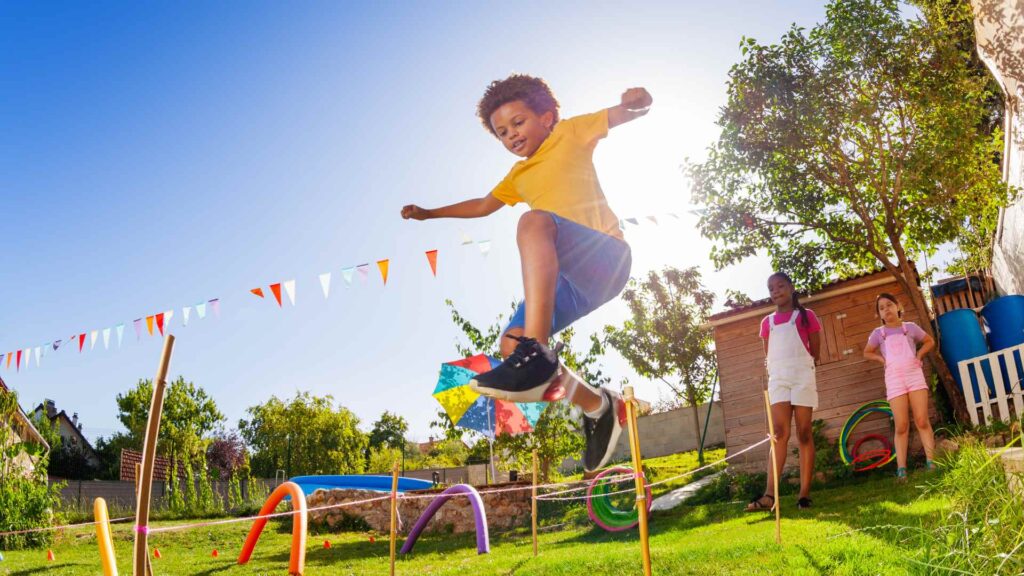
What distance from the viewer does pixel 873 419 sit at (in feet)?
31.9

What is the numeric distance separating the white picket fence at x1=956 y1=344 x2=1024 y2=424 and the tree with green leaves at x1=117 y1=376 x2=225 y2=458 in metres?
31.1

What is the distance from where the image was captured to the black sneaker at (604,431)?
2451 millimetres

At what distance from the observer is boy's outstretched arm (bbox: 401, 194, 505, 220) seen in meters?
2.89

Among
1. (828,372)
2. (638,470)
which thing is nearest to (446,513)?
(828,372)

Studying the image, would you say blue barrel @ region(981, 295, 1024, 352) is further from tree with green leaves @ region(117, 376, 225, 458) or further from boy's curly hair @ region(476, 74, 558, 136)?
tree with green leaves @ region(117, 376, 225, 458)

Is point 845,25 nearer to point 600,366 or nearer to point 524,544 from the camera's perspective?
point 524,544

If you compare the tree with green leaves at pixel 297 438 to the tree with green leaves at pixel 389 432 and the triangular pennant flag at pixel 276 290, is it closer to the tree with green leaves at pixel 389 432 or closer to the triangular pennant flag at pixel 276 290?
the tree with green leaves at pixel 389 432

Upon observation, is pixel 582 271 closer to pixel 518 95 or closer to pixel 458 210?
pixel 518 95

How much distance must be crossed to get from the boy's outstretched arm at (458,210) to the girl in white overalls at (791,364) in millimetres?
3683

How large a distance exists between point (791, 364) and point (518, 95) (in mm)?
4105

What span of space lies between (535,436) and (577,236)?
13.5m

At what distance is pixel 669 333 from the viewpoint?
19.2 meters

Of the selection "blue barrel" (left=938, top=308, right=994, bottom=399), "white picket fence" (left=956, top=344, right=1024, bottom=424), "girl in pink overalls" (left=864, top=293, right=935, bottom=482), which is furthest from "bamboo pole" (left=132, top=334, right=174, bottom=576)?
"blue barrel" (left=938, top=308, right=994, bottom=399)

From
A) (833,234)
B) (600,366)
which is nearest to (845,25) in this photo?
(833,234)
